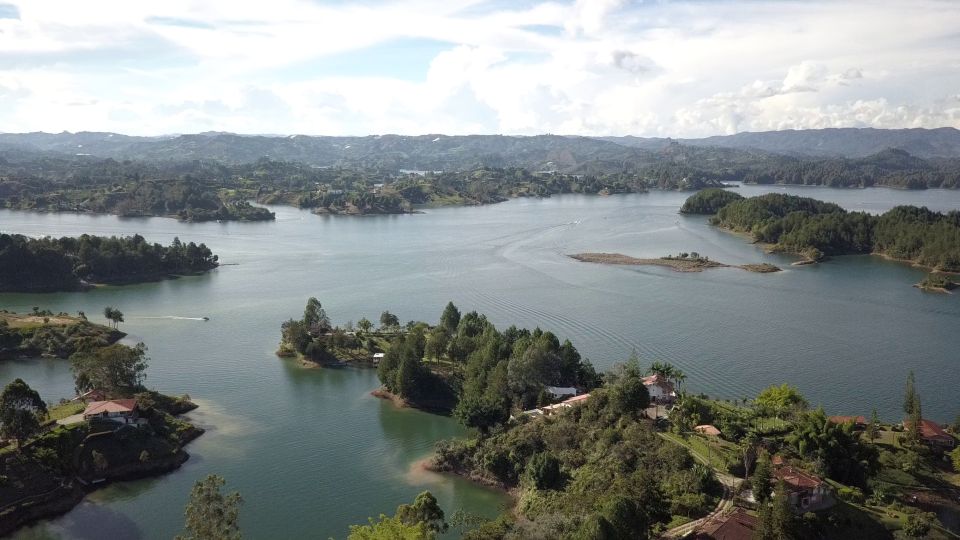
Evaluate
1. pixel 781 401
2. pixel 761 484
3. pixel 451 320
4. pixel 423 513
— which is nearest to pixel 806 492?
pixel 761 484

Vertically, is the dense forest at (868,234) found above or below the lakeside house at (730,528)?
above

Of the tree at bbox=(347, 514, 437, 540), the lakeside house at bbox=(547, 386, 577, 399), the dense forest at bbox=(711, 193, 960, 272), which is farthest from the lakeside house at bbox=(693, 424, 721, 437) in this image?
the dense forest at bbox=(711, 193, 960, 272)

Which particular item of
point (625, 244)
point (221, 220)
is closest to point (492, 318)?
point (625, 244)

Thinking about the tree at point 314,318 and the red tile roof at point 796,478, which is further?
the tree at point 314,318

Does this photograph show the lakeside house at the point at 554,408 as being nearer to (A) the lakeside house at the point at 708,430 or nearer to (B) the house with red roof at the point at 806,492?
(A) the lakeside house at the point at 708,430

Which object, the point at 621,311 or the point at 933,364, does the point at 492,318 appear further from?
the point at 933,364

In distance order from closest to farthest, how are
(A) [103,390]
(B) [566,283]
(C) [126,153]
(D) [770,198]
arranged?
(A) [103,390] → (B) [566,283] → (D) [770,198] → (C) [126,153]

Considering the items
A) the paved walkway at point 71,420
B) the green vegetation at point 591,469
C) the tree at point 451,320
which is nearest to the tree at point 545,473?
the green vegetation at point 591,469
